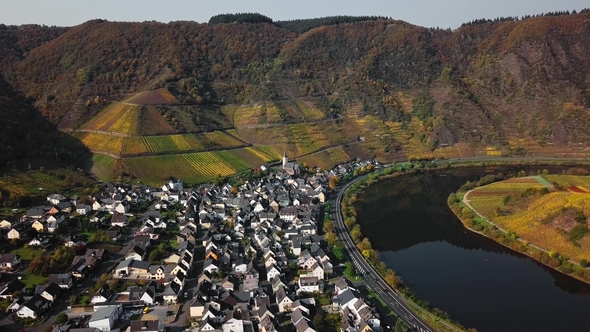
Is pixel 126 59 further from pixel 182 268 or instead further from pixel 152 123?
pixel 182 268

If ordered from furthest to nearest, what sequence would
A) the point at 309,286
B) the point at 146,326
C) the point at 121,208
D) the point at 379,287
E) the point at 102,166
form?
the point at 102,166 → the point at 121,208 → the point at 379,287 → the point at 309,286 → the point at 146,326

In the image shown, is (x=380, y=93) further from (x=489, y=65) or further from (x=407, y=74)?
(x=489, y=65)

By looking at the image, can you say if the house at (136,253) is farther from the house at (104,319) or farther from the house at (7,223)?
the house at (7,223)

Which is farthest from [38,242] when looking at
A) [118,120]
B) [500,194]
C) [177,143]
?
[500,194]

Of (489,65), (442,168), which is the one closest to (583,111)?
(489,65)

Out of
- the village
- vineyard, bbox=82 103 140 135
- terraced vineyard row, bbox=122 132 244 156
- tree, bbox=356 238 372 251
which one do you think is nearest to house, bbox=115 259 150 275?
the village

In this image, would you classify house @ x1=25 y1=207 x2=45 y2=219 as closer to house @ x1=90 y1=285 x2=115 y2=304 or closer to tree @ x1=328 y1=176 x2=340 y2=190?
house @ x1=90 y1=285 x2=115 y2=304
